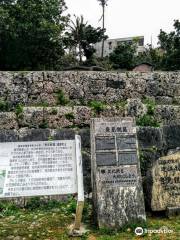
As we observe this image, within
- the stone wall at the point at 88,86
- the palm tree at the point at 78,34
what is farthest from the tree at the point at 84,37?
the stone wall at the point at 88,86

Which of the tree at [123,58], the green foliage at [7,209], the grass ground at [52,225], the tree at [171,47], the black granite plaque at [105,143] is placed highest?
the tree at [123,58]

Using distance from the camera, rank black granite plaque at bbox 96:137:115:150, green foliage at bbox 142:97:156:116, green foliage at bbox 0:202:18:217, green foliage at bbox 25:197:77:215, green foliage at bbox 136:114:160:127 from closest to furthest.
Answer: black granite plaque at bbox 96:137:115:150, green foliage at bbox 0:202:18:217, green foliage at bbox 25:197:77:215, green foliage at bbox 136:114:160:127, green foliage at bbox 142:97:156:116

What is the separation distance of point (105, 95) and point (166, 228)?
5.22m

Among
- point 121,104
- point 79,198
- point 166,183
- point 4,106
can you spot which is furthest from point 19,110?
point 79,198

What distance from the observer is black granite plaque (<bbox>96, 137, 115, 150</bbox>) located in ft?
19.9

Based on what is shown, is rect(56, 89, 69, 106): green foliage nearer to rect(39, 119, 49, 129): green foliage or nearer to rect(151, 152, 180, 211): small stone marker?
rect(39, 119, 49, 129): green foliage

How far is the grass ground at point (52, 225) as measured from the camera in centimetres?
526

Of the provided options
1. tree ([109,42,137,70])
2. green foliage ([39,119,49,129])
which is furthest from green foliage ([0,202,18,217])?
tree ([109,42,137,70])

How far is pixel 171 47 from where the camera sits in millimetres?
19281

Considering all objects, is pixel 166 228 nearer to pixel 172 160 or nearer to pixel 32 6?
pixel 172 160

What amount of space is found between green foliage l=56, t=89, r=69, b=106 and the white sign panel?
4317 mm

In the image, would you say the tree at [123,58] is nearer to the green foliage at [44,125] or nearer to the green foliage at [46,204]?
the green foliage at [44,125]

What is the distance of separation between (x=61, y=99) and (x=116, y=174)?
14.4 ft

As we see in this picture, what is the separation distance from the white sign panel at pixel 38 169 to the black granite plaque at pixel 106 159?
0.49m
